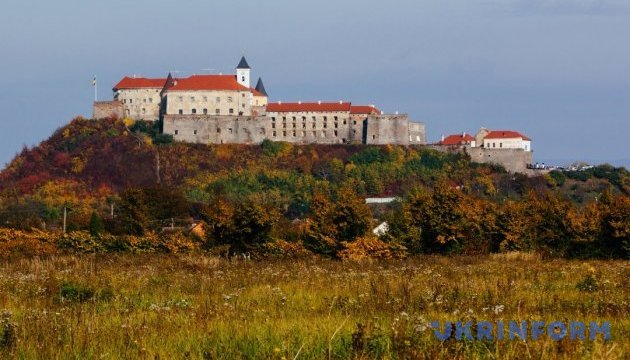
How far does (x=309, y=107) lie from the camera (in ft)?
355

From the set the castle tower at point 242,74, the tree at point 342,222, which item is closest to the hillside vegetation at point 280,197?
the tree at point 342,222

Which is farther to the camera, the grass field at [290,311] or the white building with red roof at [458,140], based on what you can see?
the white building with red roof at [458,140]

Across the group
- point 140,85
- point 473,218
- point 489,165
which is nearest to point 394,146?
point 489,165

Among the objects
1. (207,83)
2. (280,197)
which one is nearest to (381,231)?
(280,197)

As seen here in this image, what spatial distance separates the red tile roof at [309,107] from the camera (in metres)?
108

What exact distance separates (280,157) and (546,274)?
8764 centimetres

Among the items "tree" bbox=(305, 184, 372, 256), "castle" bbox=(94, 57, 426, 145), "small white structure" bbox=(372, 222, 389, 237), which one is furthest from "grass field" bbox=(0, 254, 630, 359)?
"castle" bbox=(94, 57, 426, 145)

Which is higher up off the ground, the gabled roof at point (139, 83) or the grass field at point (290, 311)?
the gabled roof at point (139, 83)

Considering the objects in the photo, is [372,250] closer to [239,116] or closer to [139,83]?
[239,116]

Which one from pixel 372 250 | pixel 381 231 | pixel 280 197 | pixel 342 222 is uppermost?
pixel 342 222

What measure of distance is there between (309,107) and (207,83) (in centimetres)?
1238

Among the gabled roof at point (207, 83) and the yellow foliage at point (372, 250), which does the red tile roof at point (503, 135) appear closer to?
the gabled roof at point (207, 83)

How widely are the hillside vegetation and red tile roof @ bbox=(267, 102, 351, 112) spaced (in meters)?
5.31

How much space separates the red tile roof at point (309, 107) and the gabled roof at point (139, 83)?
13836mm
